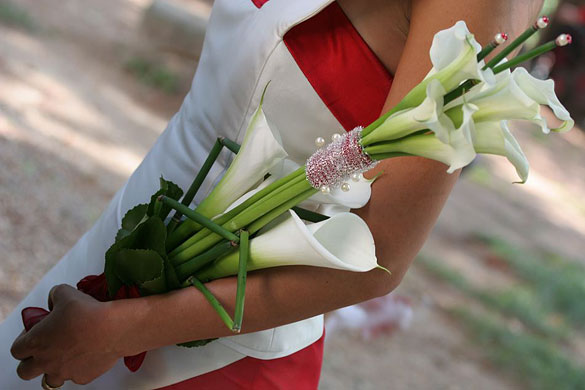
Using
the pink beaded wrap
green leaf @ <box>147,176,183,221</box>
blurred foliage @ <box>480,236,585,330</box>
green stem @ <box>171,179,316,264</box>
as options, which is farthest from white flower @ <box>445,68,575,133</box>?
blurred foliage @ <box>480,236,585,330</box>

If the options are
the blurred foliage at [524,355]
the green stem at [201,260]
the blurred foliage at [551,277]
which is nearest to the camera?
the green stem at [201,260]

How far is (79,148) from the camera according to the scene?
4742mm

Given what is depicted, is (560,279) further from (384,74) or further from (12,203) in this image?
(384,74)

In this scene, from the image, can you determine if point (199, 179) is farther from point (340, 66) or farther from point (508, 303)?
point (508, 303)

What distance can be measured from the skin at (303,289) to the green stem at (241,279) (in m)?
0.06

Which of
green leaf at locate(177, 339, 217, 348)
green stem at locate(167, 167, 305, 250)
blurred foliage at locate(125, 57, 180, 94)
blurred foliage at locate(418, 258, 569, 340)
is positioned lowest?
blurred foliage at locate(418, 258, 569, 340)

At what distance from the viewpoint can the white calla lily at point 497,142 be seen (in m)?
0.86

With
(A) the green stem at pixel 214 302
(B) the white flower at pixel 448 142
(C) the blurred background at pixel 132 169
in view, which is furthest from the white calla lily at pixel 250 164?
(C) the blurred background at pixel 132 169

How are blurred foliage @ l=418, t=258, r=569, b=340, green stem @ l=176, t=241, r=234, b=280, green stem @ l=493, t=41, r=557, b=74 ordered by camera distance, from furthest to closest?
blurred foliage @ l=418, t=258, r=569, b=340, green stem @ l=176, t=241, r=234, b=280, green stem @ l=493, t=41, r=557, b=74

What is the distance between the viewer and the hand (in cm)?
108

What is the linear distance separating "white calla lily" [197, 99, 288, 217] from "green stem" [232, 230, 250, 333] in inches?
3.2

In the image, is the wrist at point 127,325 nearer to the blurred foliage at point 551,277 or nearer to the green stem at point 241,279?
the green stem at point 241,279

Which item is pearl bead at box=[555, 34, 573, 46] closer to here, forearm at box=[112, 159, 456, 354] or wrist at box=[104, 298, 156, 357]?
forearm at box=[112, 159, 456, 354]

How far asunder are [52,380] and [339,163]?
58cm
